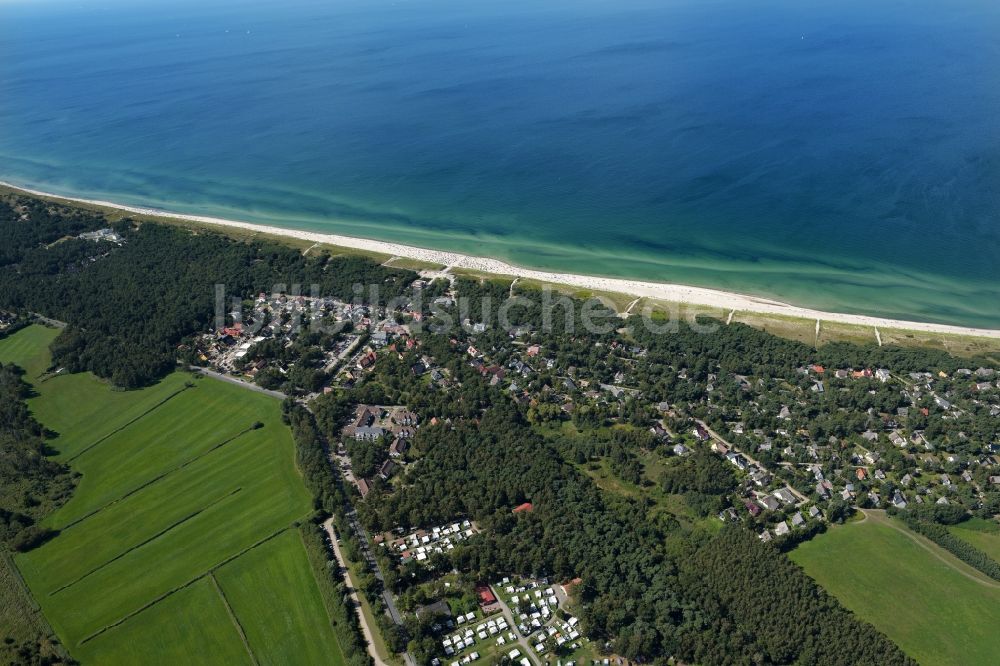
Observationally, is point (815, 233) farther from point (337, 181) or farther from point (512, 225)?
point (337, 181)

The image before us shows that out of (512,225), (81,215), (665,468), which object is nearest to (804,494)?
(665,468)

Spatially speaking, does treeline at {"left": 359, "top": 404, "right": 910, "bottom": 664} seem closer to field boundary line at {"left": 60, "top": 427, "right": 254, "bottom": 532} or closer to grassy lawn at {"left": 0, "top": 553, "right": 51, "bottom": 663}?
field boundary line at {"left": 60, "top": 427, "right": 254, "bottom": 532}

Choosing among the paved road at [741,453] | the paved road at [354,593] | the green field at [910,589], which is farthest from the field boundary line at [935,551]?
the paved road at [354,593]

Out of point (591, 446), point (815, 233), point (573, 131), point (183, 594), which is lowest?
point (183, 594)

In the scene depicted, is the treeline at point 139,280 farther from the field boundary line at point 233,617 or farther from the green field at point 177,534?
the field boundary line at point 233,617

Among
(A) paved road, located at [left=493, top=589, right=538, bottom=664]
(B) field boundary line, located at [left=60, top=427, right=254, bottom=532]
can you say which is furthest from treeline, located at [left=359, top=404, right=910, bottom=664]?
(B) field boundary line, located at [left=60, top=427, right=254, bottom=532]

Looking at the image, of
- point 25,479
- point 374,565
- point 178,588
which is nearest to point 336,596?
point 374,565
